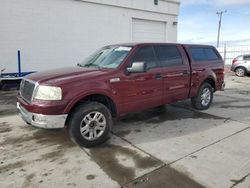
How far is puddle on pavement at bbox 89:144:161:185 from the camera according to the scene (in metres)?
3.19

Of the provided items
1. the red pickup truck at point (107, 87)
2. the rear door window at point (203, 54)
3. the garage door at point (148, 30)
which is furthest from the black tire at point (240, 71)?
the red pickup truck at point (107, 87)

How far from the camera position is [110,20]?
41.1ft

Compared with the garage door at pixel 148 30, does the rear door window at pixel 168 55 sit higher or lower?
lower

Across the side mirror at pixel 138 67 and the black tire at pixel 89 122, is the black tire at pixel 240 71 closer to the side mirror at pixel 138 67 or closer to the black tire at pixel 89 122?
the side mirror at pixel 138 67

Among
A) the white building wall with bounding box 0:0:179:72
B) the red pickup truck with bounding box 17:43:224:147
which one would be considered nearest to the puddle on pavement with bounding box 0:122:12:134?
the red pickup truck with bounding box 17:43:224:147

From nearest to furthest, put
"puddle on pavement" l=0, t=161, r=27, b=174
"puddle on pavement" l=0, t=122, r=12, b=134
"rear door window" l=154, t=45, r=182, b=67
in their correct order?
"puddle on pavement" l=0, t=161, r=27, b=174 → "puddle on pavement" l=0, t=122, r=12, b=134 → "rear door window" l=154, t=45, r=182, b=67

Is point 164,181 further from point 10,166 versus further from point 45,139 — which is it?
point 45,139

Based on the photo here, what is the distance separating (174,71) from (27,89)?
122 inches

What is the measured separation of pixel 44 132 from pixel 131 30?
32.2ft

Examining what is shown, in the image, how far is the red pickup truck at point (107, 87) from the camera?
3697mm

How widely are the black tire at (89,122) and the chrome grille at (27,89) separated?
79 cm

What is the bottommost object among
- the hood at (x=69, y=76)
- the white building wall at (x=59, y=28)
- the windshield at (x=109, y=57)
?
the hood at (x=69, y=76)

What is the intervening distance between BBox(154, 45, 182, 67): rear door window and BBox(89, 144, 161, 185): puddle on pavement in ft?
7.21

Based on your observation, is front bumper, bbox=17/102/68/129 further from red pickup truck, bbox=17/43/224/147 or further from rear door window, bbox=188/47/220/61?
rear door window, bbox=188/47/220/61
